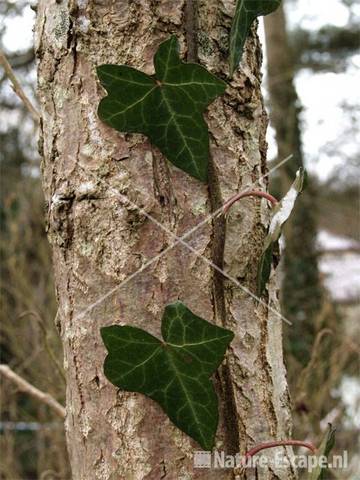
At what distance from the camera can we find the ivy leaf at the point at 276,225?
0.63m

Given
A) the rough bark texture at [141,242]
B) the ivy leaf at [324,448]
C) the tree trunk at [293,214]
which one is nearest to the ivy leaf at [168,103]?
the rough bark texture at [141,242]

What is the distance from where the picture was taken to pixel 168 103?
2.03 feet

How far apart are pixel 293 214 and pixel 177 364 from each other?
3566 mm

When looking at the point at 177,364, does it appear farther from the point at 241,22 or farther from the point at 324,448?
the point at 241,22

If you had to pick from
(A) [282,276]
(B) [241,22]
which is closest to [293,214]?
(A) [282,276]

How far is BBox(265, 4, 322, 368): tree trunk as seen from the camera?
12.4 feet

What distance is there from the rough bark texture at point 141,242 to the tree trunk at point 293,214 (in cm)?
300

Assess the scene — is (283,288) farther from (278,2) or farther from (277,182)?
(278,2)

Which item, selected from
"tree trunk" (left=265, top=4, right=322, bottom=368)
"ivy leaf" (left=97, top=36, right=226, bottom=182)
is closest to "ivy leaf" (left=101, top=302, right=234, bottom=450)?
"ivy leaf" (left=97, top=36, right=226, bottom=182)

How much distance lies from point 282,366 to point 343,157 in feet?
15.3

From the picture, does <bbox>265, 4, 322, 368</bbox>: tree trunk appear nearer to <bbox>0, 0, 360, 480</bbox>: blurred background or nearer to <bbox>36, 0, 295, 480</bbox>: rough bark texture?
<bbox>0, 0, 360, 480</bbox>: blurred background

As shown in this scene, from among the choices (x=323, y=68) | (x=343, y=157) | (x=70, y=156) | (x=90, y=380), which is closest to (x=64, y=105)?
(x=70, y=156)

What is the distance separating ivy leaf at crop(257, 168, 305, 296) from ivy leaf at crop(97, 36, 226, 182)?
3.1 inches

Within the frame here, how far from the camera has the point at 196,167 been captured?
25.2 inches
